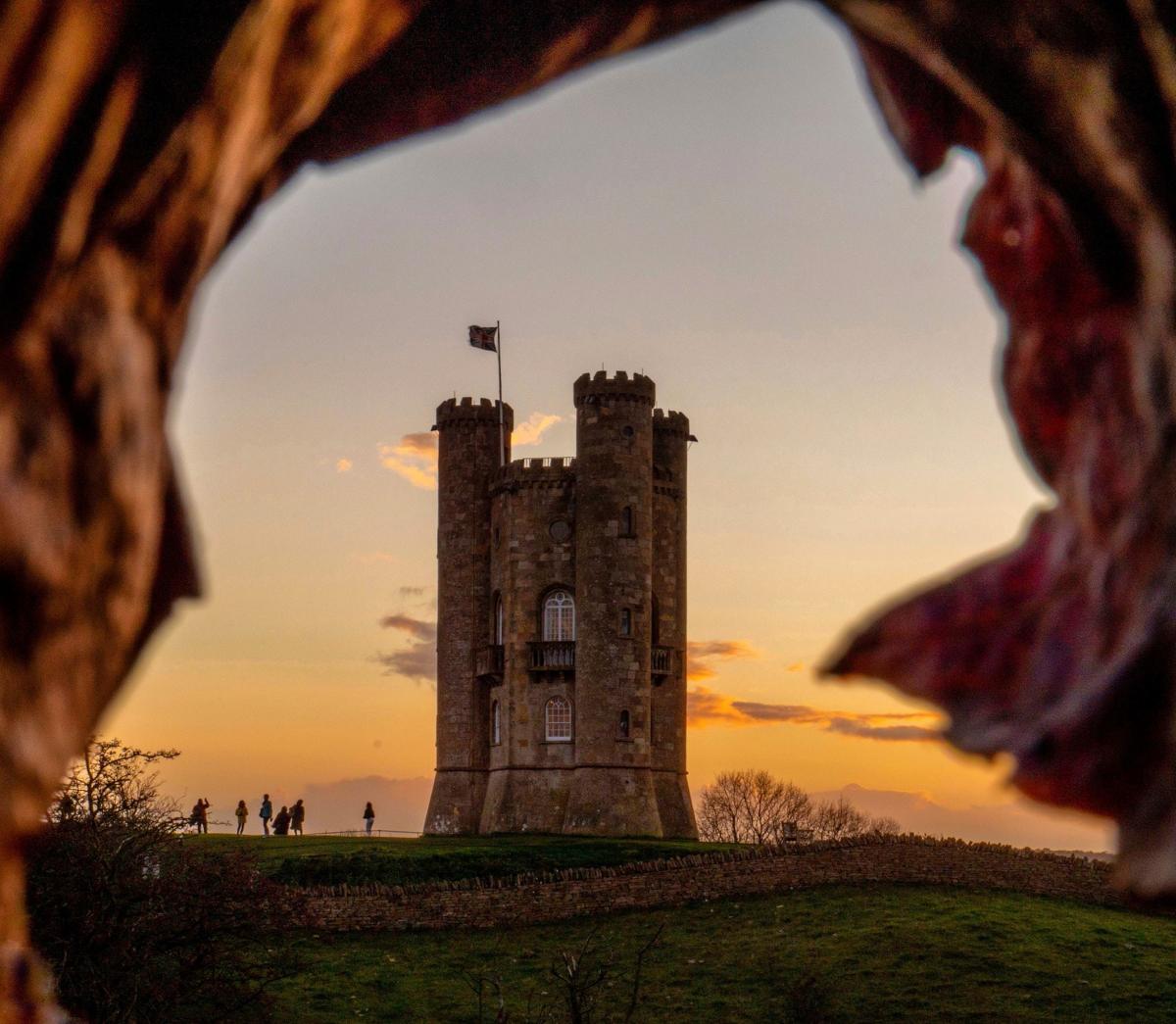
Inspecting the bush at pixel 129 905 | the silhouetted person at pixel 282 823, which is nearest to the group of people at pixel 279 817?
the silhouetted person at pixel 282 823

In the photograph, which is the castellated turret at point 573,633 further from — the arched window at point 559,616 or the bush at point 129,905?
the bush at point 129,905

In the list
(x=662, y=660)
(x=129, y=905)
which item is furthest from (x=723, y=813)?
(x=129, y=905)

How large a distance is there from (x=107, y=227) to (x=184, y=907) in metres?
22.2

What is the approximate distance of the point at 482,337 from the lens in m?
52.5

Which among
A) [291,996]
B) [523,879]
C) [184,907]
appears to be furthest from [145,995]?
[523,879]

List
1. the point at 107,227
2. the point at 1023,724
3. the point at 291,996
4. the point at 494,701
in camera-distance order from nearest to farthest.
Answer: the point at 107,227
the point at 1023,724
the point at 291,996
the point at 494,701

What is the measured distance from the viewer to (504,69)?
3488 millimetres

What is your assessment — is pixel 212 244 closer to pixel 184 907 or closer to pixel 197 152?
pixel 197 152

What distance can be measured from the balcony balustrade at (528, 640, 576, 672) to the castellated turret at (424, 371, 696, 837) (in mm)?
43

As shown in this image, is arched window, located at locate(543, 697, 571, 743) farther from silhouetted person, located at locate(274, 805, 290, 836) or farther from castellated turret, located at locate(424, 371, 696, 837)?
silhouetted person, located at locate(274, 805, 290, 836)

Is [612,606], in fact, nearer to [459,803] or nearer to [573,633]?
[573,633]

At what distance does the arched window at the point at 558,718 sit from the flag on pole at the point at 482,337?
1206cm

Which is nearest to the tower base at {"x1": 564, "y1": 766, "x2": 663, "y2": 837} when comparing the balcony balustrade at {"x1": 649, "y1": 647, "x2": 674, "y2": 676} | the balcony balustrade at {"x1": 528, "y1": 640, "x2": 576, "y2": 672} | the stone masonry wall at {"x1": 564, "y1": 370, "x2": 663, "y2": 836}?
the stone masonry wall at {"x1": 564, "y1": 370, "x2": 663, "y2": 836}

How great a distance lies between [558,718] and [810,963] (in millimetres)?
19239
